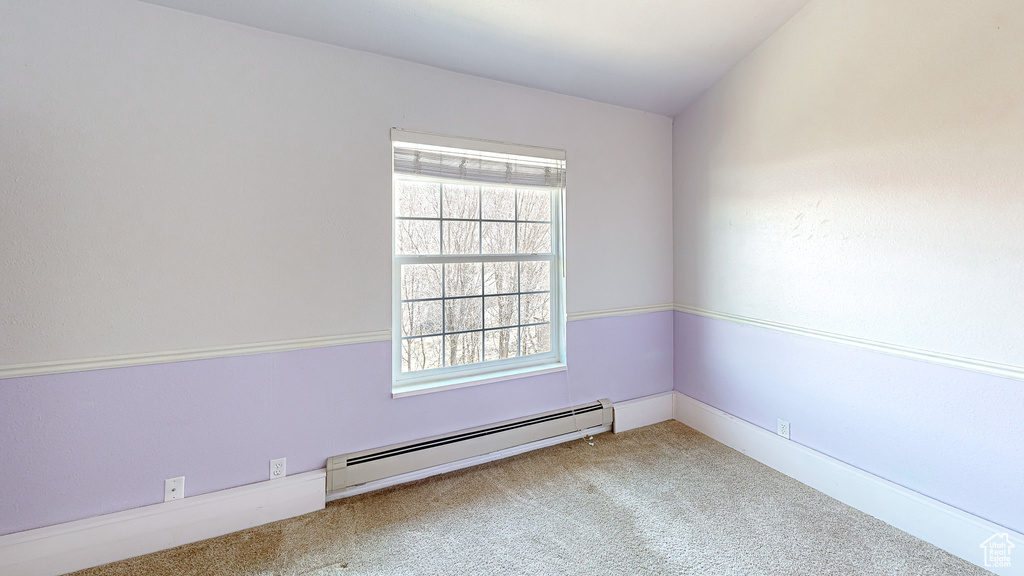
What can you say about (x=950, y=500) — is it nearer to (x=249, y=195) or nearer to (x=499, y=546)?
(x=499, y=546)

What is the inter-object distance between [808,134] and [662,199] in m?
1.07

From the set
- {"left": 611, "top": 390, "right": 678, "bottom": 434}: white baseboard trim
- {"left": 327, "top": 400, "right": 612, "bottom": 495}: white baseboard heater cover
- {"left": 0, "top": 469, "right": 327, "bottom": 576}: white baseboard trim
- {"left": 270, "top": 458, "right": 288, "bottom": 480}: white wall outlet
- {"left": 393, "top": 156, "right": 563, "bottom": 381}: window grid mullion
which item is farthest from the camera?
{"left": 611, "top": 390, "right": 678, "bottom": 434}: white baseboard trim

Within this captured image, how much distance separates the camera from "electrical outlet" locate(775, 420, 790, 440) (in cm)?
251

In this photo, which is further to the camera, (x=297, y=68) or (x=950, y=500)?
(x=297, y=68)

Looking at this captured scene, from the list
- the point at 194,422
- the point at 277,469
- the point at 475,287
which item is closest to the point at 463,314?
the point at 475,287

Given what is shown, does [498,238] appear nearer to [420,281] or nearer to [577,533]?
[420,281]

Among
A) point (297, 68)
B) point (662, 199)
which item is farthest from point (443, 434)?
point (662, 199)

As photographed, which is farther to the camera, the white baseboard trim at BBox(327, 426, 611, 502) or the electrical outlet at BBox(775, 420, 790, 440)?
the electrical outlet at BBox(775, 420, 790, 440)

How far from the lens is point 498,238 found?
9.03ft

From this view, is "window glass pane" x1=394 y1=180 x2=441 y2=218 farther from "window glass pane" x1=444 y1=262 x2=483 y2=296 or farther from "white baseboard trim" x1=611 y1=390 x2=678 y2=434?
"white baseboard trim" x1=611 y1=390 x2=678 y2=434

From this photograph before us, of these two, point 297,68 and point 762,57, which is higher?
point 762,57

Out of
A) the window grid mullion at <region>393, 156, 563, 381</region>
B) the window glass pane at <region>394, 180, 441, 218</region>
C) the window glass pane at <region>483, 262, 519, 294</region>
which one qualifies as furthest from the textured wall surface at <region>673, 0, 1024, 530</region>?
the window glass pane at <region>394, 180, 441, 218</region>

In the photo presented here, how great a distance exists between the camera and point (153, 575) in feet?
5.56

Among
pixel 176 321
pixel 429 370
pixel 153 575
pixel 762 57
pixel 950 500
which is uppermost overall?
pixel 762 57
